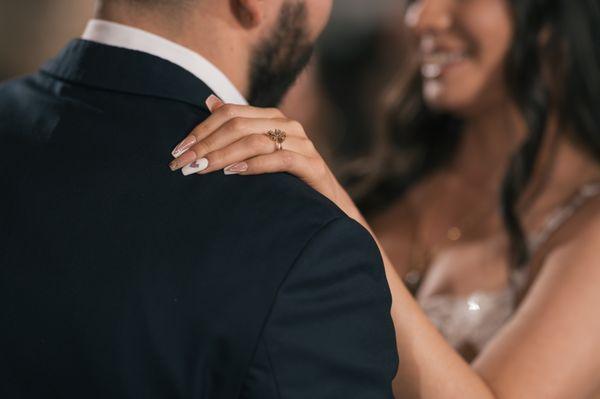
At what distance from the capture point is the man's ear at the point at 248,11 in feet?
4.27

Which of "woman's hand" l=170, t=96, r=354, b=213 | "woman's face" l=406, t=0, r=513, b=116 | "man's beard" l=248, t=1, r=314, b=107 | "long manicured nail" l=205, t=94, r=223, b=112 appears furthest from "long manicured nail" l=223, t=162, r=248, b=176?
"woman's face" l=406, t=0, r=513, b=116

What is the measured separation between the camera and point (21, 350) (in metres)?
1.16

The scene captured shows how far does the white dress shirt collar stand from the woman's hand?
5cm

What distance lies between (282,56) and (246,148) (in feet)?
0.79

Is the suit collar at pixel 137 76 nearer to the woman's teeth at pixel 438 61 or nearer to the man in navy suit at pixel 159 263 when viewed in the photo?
the man in navy suit at pixel 159 263

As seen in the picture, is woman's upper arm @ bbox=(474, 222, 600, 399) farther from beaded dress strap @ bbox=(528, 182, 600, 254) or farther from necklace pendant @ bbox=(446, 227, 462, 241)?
necklace pendant @ bbox=(446, 227, 462, 241)

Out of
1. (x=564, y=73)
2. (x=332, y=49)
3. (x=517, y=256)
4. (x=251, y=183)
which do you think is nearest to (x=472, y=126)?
(x=564, y=73)

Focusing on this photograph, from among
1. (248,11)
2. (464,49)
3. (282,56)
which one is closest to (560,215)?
(464,49)

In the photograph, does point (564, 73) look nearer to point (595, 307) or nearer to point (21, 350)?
point (595, 307)

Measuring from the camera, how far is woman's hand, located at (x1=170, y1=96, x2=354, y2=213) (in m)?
1.17

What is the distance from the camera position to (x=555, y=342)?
175cm

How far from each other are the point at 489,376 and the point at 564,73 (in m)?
0.80

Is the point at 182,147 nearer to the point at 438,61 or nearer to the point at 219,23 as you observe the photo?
the point at 219,23

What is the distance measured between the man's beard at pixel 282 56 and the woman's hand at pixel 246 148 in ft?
0.34
